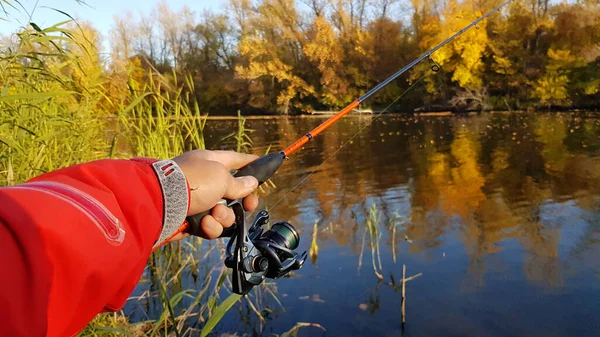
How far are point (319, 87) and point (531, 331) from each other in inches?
1359

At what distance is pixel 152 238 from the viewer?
116cm

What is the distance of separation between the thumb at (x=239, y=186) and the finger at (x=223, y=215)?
0.15 ft

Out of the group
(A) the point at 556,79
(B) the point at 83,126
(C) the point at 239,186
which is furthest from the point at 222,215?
(A) the point at 556,79

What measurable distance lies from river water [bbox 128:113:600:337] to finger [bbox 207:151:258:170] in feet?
8.02

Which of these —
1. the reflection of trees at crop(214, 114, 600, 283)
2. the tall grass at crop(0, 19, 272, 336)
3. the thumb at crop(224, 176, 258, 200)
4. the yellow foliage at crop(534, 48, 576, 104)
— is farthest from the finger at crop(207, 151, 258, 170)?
the yellow foliage at crop(534, 48, 576, 104)

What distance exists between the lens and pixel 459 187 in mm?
8961

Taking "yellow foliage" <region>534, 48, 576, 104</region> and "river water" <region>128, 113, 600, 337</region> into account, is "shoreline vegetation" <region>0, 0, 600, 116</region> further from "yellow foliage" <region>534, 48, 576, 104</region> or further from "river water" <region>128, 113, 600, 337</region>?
"river water" <region>128, 113, 600, 337</region>

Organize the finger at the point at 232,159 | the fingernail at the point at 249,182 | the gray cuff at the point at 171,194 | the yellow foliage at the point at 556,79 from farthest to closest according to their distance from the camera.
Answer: the yellow foliage at the point at 556,79, the finger at the point at 232,159, the fingernail at the point at 249,182, the gray cuff at the point at 171,194

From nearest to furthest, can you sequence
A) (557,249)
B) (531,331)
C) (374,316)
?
1. (531,331)
2. (374,316)
3. (557,249)

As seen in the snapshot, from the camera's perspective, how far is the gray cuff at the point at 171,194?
4.10 feet

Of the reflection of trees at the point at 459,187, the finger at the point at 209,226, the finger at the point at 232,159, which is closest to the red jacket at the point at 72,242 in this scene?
the finger at the point at 209,226

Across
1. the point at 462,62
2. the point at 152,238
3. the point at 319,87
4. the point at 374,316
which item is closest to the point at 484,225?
the point at 374,316

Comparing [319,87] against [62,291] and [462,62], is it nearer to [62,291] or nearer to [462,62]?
[462,62]

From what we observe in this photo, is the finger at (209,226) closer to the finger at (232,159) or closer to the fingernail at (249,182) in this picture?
the fingernail at (249,182)
